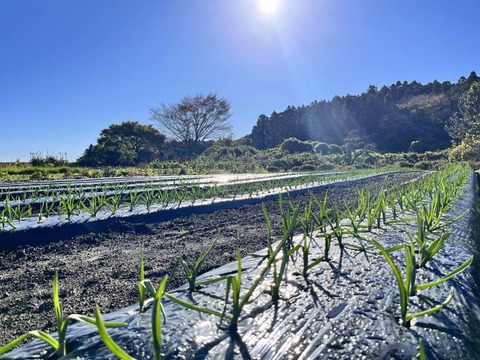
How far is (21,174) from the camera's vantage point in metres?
11.7

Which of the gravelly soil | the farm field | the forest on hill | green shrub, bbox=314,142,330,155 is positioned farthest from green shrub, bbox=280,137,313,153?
the gravelly soil

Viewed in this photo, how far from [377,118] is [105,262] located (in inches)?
1673

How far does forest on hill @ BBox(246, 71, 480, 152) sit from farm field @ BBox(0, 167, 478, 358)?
33561mm

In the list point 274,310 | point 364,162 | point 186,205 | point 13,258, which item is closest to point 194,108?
point 364,162

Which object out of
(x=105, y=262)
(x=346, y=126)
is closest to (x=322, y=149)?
(x=346, y=126)

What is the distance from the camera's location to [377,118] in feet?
130

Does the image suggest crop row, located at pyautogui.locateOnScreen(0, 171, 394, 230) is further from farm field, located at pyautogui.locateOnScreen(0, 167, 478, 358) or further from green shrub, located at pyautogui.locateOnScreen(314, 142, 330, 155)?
green shrub, located at pyautogui.locateOnScreen(314, 142, 330, 155)

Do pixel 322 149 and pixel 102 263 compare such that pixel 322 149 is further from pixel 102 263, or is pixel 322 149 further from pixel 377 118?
pixel 102 263

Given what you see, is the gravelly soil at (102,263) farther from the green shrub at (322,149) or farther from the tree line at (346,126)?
the green shrub at (322,149)

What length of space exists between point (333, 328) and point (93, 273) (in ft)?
5.01

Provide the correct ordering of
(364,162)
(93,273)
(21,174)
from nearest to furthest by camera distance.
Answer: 1. (93,273)
2. (21,174)
3. (364,162)

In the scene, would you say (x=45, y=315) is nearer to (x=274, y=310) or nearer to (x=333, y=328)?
(x=274, y=310)

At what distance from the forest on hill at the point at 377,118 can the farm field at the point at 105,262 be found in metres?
33.6

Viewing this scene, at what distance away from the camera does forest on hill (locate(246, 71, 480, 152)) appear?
3456 cm
